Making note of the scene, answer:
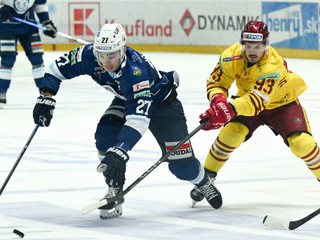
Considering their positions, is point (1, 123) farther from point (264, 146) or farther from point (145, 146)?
point (264, 146)

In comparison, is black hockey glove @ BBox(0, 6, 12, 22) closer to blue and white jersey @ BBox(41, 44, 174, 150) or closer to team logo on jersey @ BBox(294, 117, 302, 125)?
blue and white jersey @ BBox(41, 44, 174, 150)

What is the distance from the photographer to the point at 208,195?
605cm

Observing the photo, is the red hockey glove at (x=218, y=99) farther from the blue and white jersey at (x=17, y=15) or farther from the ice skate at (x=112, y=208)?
the blue and white jersey at (x=17, y=15)

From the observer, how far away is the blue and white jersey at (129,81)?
5.50 metres

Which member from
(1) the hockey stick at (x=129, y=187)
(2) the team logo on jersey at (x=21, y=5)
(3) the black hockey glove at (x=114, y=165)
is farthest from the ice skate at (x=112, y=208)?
(2) the team logo on jersey at (x=21, y=5)

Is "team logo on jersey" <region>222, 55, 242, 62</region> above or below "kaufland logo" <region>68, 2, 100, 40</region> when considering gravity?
above

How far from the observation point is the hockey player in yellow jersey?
5996mm

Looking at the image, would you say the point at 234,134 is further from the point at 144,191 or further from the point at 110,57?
the point at 110,57

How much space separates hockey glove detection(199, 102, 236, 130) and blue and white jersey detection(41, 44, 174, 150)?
266mm

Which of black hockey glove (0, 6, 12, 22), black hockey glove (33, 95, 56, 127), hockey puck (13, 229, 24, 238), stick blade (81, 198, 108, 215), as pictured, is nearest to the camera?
hockey puck (13, 229, 24, 238)

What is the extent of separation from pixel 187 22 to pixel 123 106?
38.0 ft

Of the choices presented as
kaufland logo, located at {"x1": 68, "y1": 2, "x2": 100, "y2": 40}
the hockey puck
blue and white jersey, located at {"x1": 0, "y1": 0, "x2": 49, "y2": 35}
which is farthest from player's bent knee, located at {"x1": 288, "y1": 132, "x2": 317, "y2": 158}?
kaufland logo, located at {"x1": 68, "y1": 2, "x2": 100, "y2": 40}

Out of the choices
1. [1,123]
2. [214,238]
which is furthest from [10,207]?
[1,123]

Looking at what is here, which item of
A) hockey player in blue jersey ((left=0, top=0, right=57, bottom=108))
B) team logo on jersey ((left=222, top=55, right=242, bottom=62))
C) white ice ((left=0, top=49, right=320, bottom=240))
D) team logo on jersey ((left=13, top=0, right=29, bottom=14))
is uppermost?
team logo on jersey ((left=222, top=55, right=242, bottom=62))
